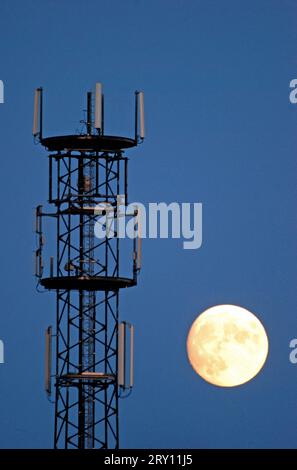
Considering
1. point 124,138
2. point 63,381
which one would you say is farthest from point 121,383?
point 124,138

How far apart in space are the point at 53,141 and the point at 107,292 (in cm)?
530

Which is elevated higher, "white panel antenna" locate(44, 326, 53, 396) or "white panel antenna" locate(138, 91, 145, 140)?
"white panel antenna" locate(138, 91, 145, 140)

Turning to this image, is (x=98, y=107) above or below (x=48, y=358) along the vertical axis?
above

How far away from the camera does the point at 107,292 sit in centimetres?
8281

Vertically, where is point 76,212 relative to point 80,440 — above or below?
above

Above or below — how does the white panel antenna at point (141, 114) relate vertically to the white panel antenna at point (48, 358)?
above

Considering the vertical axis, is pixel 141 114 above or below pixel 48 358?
above

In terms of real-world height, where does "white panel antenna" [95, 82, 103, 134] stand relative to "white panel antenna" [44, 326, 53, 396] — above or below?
above
